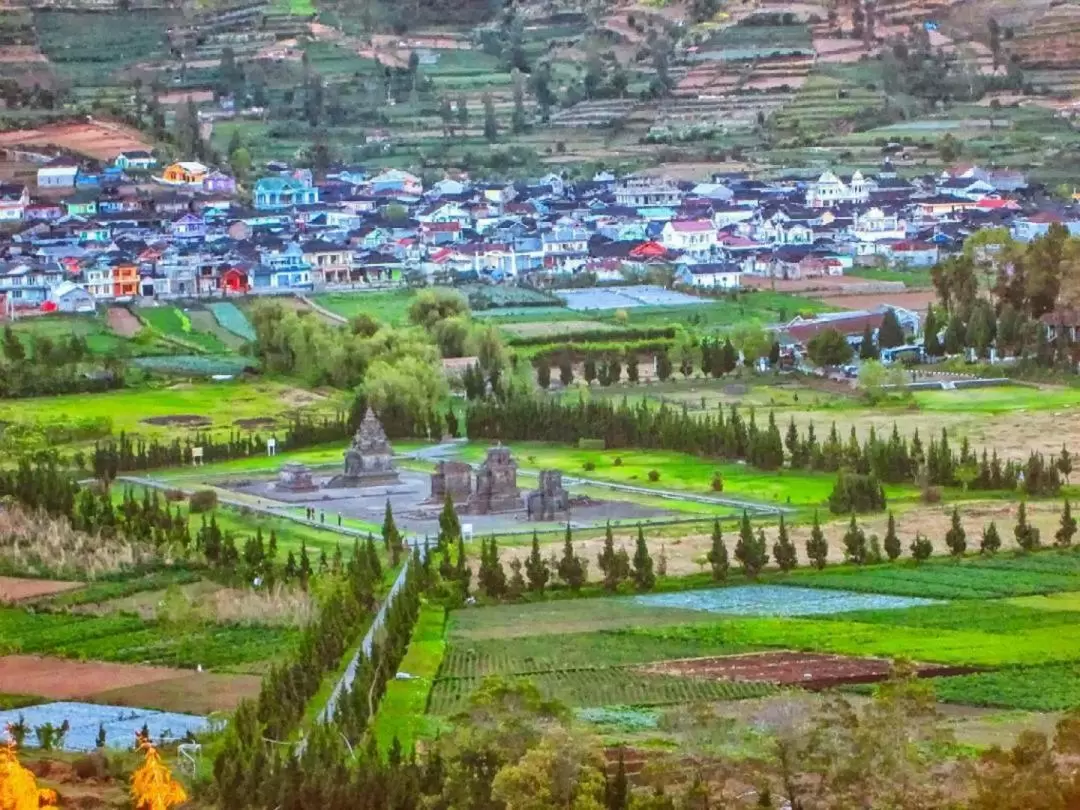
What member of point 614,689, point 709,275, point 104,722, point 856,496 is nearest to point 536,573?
point 614,689

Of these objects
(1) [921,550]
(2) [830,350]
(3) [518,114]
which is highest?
(3) [518,114]

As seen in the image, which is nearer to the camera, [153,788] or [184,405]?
[153,788]

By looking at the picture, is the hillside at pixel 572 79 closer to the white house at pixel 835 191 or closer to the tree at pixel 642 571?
the white house at pixel 835 191

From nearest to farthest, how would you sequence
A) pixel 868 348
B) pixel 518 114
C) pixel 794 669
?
pixel 794 669
pixel 868 348
pixel 518 114

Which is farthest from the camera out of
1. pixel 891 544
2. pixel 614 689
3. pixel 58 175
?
pixel 58 175

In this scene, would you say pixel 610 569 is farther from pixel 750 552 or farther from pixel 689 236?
pixel 689 236

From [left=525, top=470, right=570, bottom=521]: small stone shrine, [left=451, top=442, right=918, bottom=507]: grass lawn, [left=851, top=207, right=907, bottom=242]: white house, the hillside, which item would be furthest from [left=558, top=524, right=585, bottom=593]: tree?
the hillside

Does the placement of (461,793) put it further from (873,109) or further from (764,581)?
(873,109)
